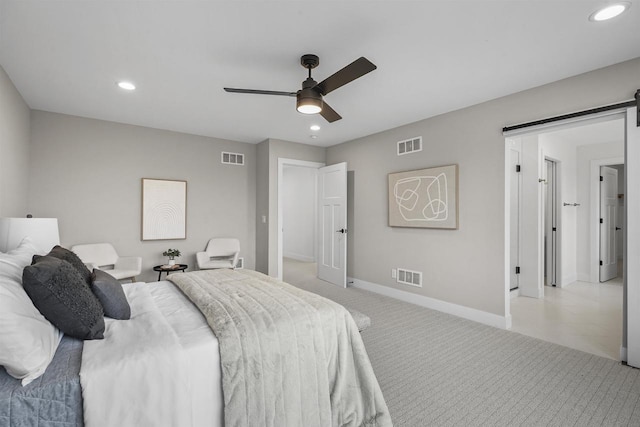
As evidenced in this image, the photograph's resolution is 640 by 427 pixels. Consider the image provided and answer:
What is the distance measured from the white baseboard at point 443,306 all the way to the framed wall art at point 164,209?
3.11 metres

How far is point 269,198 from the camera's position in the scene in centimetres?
513

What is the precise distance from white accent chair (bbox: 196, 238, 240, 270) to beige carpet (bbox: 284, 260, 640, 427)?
253 cm

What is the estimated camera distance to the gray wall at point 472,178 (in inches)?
113

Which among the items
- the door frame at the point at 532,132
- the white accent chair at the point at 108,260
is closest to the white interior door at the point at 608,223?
the door frame at the point at 532,132

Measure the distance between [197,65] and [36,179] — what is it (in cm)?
288

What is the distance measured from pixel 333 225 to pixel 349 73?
3.53 m

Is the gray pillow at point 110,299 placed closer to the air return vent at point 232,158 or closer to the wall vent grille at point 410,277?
the wall vent grille at point 410,277

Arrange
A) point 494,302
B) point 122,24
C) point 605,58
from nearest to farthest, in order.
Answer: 1. point 122,24
2. point 605,58
3. point 494,302

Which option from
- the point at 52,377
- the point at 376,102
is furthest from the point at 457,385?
the point at 376,102

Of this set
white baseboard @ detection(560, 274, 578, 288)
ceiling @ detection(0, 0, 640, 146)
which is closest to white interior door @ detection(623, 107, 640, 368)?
ceiling @ detection(0, 0, 640, 146)

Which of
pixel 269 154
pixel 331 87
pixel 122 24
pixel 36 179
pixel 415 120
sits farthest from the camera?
pixel 269 154

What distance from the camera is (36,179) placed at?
383cm

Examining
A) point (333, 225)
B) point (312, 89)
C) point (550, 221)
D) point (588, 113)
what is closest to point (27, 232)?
point (312, 89)

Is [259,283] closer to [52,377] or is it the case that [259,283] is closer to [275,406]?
[275,406]
